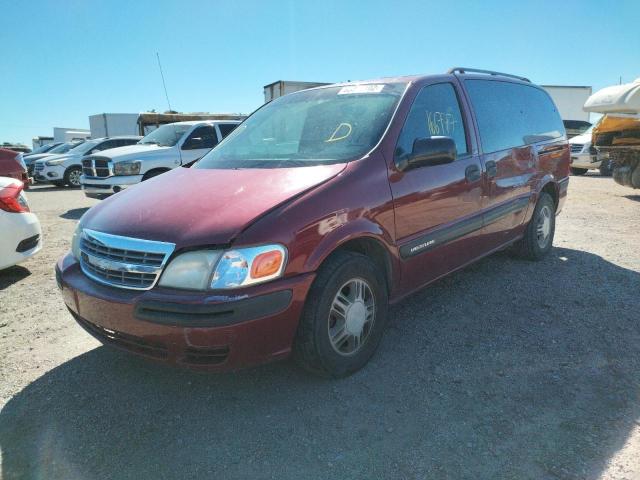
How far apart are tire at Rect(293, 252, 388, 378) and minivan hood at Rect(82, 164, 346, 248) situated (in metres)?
0.47

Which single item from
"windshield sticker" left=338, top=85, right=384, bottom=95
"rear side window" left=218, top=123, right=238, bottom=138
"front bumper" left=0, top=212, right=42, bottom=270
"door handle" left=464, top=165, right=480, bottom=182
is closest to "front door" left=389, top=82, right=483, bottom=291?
"door handle" left=464, top=165, right=480, bottom=182

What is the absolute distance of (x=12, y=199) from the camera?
446 cm

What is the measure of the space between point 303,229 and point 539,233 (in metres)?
3.51

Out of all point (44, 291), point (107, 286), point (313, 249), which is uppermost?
point (313, 249)

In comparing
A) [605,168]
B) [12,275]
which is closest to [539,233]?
[12,275]

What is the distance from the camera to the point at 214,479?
203 cm

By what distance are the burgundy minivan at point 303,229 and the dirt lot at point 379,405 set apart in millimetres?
357

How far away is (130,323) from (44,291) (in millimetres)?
2633

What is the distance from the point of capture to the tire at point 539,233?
4.78 metres

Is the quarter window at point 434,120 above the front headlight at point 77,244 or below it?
above

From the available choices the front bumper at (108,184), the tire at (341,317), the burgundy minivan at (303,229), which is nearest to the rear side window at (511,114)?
the burgundy minivan at (303,229)

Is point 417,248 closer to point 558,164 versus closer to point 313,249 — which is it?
point 313,249

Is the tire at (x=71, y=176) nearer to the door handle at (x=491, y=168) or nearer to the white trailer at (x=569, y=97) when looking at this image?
the door handle at (x=491, y=168)

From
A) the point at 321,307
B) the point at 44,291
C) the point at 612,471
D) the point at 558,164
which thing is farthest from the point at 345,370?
the point at 558,164
